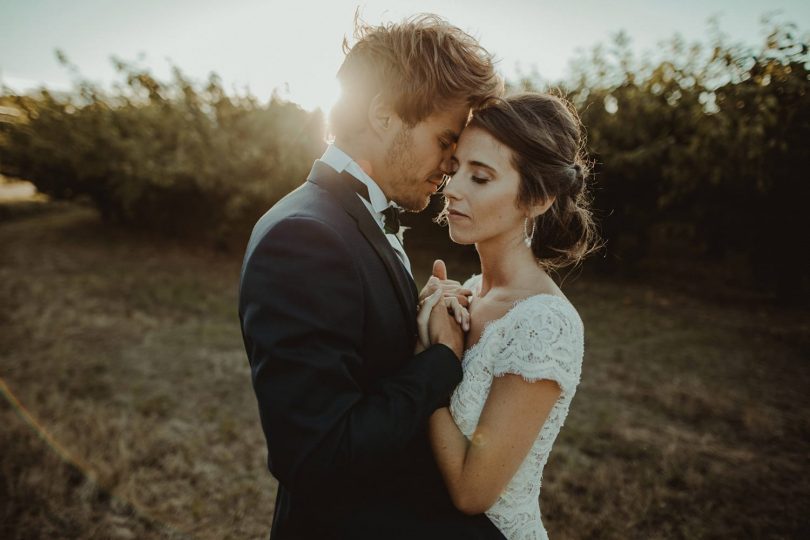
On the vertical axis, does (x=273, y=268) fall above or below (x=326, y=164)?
below

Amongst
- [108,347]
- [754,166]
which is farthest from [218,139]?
[754,166]

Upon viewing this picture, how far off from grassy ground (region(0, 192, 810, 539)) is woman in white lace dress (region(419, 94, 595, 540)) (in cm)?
232

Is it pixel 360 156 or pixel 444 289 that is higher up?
pixel 360 156

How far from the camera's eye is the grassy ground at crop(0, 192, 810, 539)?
144 inches

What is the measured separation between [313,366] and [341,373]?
0.08 m

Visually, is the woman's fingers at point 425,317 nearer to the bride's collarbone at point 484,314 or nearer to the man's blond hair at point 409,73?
the bride's collarbone at point 484,314

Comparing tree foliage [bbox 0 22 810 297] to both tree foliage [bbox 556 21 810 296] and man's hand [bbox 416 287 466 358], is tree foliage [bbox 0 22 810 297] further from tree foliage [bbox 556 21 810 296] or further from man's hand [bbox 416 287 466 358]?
man's hand [bbox 416 287 466 358]

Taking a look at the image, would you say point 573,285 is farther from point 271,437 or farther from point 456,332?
point 271,437

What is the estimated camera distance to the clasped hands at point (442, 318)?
1.77 m

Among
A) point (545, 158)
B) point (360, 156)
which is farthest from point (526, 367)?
point (360, 156)

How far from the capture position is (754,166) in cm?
785

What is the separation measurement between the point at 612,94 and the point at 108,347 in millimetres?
9882

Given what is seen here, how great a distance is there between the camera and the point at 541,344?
5.76 ft

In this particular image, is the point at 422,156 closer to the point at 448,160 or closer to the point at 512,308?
the point at 448,160
